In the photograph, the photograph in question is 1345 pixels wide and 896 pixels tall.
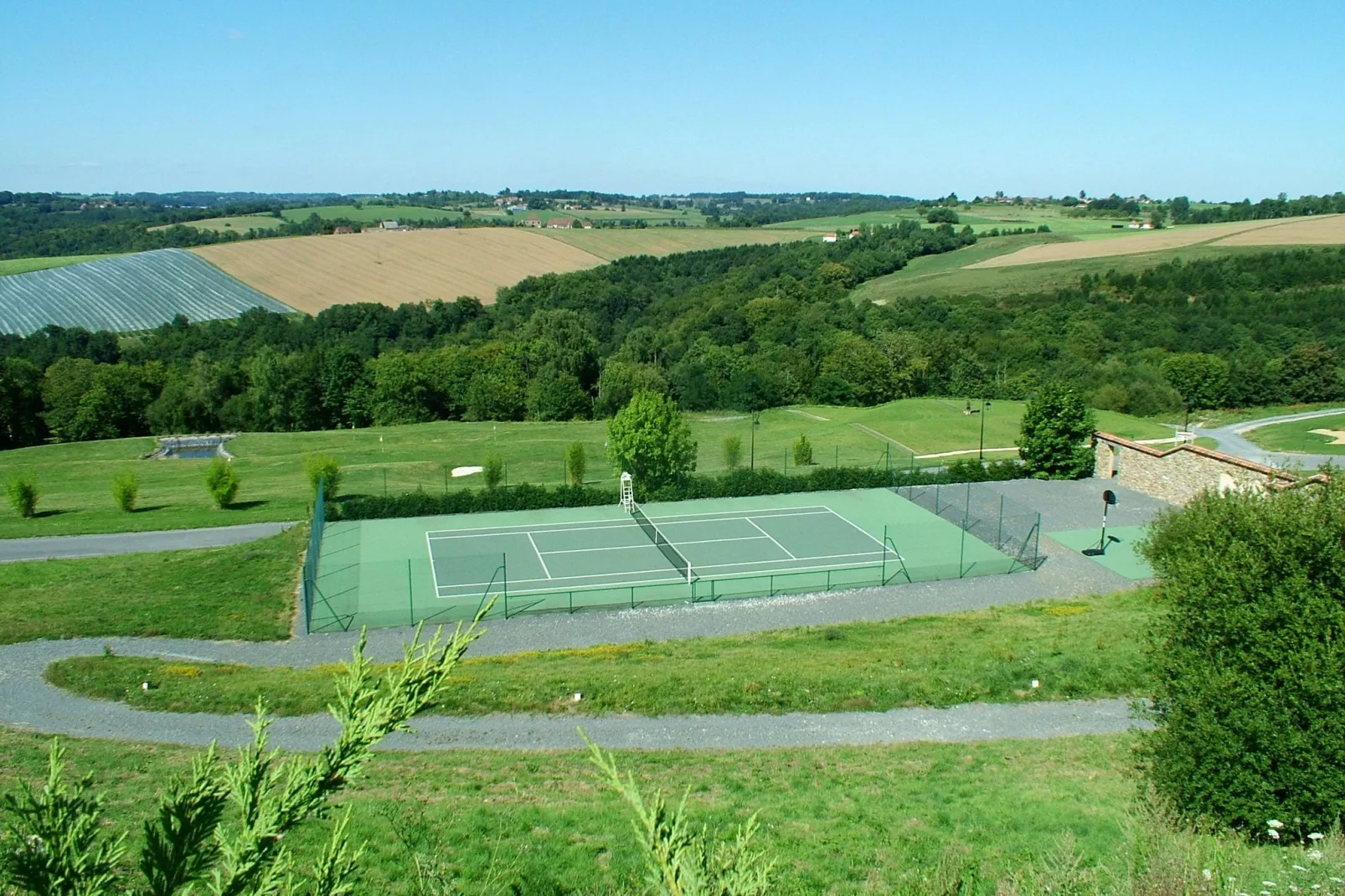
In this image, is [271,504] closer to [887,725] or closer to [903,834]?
[887,725]

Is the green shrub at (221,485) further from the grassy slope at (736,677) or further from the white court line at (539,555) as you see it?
the grassy slope at (736,677)

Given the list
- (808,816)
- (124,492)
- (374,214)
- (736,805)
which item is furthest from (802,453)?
(374,214)

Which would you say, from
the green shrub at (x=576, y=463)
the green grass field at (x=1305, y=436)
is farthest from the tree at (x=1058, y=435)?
the green shrub at (x=576, y=463)

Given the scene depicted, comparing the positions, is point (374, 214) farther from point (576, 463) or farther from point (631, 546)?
point (631, 546)

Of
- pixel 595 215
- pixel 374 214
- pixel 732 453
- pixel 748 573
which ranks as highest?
pixel 595 215

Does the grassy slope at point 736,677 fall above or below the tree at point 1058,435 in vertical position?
below

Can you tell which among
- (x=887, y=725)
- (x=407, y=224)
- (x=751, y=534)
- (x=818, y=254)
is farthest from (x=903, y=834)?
(x=407, y=224)
